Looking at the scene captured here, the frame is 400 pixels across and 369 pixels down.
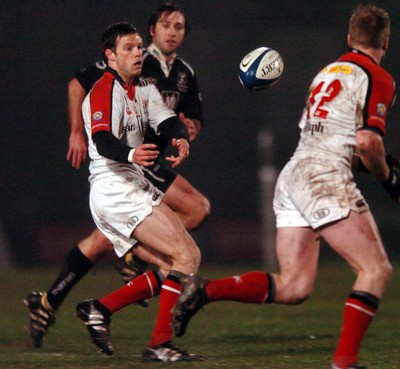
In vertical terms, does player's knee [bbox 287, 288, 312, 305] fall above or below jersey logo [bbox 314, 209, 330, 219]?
below

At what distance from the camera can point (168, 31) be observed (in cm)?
805

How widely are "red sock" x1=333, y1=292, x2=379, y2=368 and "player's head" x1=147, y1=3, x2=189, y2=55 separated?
2879mm

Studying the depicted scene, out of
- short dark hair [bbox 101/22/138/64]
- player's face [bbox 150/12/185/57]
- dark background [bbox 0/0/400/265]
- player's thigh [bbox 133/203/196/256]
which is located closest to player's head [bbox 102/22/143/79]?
short dark hair [bbox 101/22/138/64]

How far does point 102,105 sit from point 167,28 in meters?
1.68

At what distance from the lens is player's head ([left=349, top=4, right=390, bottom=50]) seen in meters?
5.99

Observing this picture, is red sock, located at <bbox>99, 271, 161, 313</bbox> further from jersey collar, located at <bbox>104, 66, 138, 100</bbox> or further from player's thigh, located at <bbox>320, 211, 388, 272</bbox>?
player's thigh, located at <bbox>320, 211, 388, 272</bbox>

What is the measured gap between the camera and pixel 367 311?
19.1 ft

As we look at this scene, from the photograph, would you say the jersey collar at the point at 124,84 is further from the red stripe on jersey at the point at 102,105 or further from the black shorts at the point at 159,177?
the black shorts at the point at 159,177

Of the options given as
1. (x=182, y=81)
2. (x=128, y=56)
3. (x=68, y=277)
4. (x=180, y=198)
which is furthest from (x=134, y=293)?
(x=182, y=81)

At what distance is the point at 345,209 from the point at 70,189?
833 centimetres

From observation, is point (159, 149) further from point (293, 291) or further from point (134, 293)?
point (293, 291)

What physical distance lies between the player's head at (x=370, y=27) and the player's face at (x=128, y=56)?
132 cm

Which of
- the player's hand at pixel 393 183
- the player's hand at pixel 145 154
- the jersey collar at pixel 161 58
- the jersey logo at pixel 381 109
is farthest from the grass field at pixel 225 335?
the jersey collar at pixel 161 58

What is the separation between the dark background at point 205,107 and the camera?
45.2 ft
